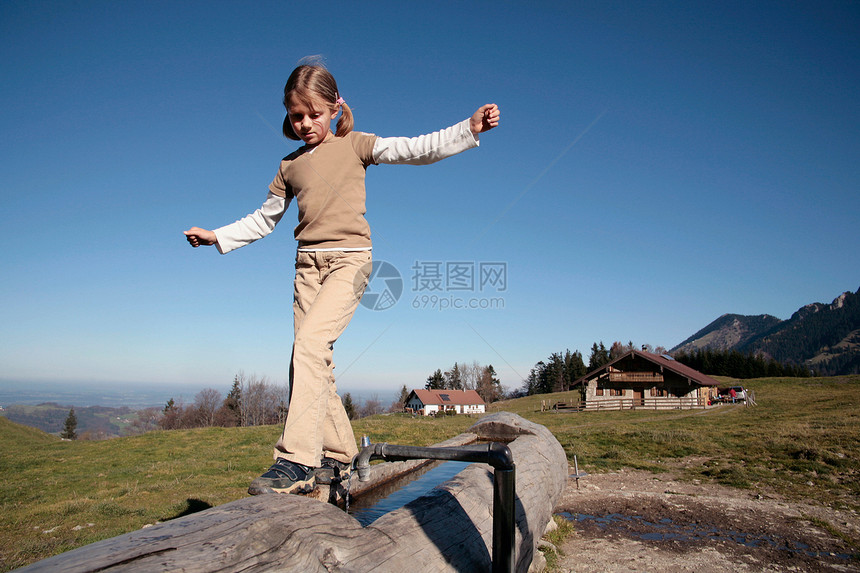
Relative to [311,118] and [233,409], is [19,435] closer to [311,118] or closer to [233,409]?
[311,118]

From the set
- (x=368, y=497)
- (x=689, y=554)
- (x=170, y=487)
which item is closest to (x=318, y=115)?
(x=368, y=497)

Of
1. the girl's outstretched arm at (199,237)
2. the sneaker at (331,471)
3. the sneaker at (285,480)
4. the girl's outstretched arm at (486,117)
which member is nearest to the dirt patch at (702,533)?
the sneaker at (331,471)

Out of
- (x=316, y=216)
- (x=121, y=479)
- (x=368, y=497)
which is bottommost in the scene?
(x=121, y=479)

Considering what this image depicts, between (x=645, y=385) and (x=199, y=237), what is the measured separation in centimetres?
3939

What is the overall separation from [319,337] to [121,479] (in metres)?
6.60

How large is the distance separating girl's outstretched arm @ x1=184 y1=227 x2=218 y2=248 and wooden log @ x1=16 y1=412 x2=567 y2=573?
189 centimetres

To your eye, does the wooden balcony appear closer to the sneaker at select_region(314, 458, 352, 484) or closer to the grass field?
the grass field

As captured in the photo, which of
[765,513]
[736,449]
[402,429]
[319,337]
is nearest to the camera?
[319,337]

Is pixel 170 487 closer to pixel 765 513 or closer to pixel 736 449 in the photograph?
pixel 765 513

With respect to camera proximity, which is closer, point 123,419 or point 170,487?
point 170,487

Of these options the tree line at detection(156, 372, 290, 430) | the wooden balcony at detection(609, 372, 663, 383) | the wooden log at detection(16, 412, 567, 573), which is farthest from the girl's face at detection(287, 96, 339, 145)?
the tree line at detection(156, 372, 290, 430)

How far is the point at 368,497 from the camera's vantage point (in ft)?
14.7

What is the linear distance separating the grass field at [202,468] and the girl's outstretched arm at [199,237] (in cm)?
273

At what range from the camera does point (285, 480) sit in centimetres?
233
